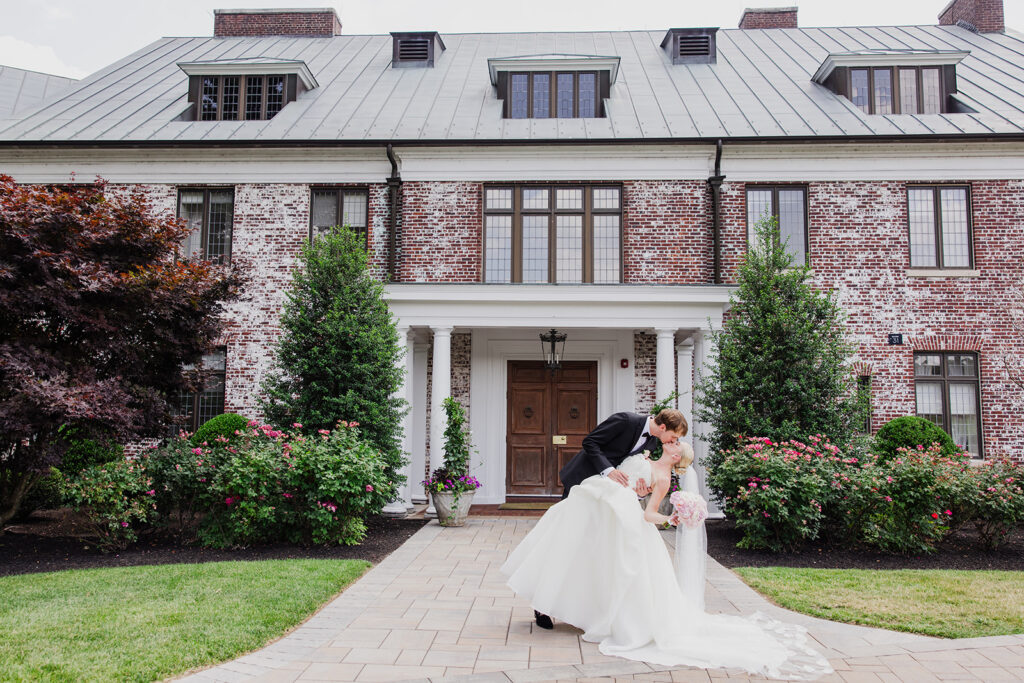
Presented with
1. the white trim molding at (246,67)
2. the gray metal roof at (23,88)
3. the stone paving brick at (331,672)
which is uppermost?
the gray metal roof at (23,88)

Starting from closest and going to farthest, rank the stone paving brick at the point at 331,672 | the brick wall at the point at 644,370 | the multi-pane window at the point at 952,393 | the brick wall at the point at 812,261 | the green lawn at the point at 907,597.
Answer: the stone paving brick at the point at 331,672, the green lawn at the point at 907,597, the multi-pane window at the point at 952,393, the brick wall at the point at 812,261, the brick wall at the point at 644,370

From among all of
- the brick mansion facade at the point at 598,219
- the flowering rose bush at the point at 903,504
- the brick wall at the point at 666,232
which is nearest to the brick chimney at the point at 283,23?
the brick mansion facade at the point at 598,219

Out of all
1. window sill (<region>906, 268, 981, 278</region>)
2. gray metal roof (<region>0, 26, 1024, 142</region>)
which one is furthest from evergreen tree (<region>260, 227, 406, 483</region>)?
window sill (<region>906, 268, 981, 278</region>)

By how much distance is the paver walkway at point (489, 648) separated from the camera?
4.34m

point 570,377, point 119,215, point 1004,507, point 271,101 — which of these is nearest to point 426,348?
point 570,377

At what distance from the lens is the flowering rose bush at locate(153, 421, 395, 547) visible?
8742 mm

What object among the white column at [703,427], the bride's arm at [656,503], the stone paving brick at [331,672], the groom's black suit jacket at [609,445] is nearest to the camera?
the stone paving brick at [331,672]

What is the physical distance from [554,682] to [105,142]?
13.9 metres

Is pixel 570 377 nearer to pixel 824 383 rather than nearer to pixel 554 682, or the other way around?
pixel 824 383

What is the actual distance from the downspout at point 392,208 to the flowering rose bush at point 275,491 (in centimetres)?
498

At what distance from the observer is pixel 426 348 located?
13.5 m

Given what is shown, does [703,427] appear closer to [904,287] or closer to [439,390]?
[439,390]

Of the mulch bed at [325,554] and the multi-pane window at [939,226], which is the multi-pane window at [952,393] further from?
the mulch bed at [325,554]

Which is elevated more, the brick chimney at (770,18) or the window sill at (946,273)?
the brick chimney at (770,18)
